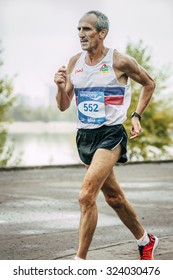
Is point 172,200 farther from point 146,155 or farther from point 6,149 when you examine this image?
point 146,155

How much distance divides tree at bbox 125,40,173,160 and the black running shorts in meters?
23.5

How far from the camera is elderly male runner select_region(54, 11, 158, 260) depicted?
6277 millimetres

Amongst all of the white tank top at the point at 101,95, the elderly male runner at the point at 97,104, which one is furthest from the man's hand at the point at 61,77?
the white tank top at the point at 101,95

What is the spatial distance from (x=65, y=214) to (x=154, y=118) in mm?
21121

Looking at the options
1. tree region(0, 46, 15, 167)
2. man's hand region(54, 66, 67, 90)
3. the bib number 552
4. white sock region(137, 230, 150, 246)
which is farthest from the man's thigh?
tree region(0, 46, 15, 167)

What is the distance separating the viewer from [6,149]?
2648 centimetres

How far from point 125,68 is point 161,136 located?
2479 centimetres

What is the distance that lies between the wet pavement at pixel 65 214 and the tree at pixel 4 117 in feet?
29.3

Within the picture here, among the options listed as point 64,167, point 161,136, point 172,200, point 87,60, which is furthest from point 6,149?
point 87,60

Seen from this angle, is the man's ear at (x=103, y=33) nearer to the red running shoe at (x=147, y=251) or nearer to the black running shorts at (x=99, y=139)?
the black running shorts at (x=99, y=139)

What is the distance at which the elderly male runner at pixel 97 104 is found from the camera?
6277mm

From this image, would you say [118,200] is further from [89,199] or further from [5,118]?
[5,118]

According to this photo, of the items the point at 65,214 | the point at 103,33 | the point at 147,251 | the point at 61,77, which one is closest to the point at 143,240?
the point at 147,251

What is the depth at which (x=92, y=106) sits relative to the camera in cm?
643
